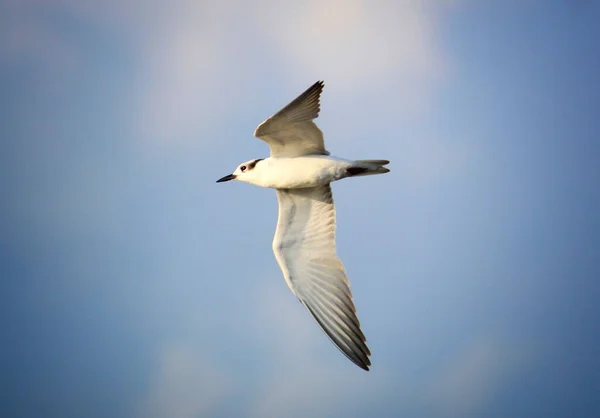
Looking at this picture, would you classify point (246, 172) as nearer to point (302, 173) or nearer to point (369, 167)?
point (302, 173)

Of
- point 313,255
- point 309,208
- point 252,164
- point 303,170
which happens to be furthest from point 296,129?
point 313,255

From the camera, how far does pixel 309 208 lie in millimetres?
13922

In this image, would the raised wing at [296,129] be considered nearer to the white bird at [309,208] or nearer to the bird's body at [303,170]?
the white bird at [309,208]

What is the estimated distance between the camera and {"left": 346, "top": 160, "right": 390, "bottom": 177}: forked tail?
41.2 feet

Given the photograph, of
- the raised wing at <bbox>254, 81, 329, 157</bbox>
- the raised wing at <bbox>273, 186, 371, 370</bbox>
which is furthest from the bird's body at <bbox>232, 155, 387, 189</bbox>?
the raised wing at <bbox>273, 186, 371, 370</bbox>

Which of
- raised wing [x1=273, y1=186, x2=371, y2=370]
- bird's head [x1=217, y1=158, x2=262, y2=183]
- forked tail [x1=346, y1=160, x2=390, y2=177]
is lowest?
raised wing [x1=273, y1=186, x2=371, y2=370]

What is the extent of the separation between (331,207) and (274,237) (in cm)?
134

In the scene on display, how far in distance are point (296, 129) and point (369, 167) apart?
1.48 meters

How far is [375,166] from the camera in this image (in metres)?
12.6

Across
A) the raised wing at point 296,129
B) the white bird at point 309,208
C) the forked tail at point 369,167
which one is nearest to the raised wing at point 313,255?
the white bird at point 309,208

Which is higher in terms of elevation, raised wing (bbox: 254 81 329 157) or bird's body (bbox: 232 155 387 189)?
raised wing (bbox: 254 81 329 157)

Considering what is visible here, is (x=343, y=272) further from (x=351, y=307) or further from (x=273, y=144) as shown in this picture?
(x=273, y=144)

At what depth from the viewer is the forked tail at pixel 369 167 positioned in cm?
1256

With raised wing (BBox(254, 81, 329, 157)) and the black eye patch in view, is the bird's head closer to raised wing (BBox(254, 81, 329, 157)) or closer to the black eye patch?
the black eye patch
